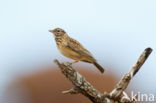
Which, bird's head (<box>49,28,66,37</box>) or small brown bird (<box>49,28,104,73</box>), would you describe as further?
bird's head (<box>49,28,66,37</box>)


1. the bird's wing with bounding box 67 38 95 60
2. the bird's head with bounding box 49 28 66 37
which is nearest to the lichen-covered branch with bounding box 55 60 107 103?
the bird's wing with bounding box 67 38 95 60

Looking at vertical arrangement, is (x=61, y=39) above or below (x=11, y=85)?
below

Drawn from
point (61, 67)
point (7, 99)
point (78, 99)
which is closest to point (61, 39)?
point (61, 67)

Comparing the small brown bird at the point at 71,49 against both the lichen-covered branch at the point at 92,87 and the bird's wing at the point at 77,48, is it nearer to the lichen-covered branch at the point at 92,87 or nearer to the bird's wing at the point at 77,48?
the bird's wing at the point at 77,48

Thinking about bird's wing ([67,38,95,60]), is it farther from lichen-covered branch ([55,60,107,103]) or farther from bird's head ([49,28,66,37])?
lichen-covered branch ([55,60,107,103])

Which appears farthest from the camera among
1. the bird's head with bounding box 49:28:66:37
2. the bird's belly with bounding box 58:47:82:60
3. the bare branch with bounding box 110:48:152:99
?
the bird's head with bounding box 49:28:66:37

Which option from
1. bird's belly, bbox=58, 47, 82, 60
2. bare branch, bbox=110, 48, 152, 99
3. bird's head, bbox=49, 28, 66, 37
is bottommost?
bare branch, bbox=110, 48, 152, 99

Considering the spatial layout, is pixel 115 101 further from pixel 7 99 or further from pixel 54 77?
pixel 7 99

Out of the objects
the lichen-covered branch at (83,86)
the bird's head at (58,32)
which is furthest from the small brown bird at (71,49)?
the lichen-covered branch at (83,86)
